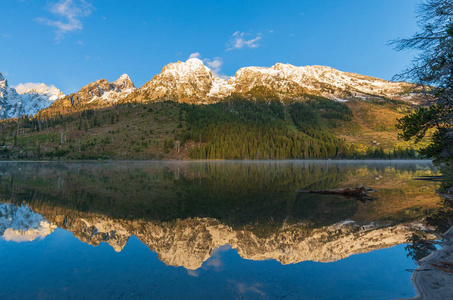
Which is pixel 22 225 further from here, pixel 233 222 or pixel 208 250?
pixel 233 222

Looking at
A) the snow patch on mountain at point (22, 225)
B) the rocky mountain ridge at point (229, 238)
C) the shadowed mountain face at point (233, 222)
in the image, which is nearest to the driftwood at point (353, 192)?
the shadowed mountain face at point (233, 222)

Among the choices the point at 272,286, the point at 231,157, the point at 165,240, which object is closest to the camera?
the point at 272,286

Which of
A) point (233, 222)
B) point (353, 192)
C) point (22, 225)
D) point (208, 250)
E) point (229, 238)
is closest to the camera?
point (208, 250)

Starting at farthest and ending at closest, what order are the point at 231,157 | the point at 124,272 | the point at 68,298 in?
the point at 231,157 → the point at 124,272 → the point at 68,298

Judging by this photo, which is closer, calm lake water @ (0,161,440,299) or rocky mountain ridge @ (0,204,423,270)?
calm lake water @ (0,161,440,299)

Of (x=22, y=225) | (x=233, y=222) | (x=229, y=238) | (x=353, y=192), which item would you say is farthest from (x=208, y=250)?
(x=353, y=192)

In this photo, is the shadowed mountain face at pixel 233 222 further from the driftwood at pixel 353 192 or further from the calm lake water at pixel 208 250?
the driftwood at pixel 353 192

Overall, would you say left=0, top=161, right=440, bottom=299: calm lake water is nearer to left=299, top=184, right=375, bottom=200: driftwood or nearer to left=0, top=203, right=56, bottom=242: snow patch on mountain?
left=0, top=203, right=56, bottom=242: snow patch on mountain

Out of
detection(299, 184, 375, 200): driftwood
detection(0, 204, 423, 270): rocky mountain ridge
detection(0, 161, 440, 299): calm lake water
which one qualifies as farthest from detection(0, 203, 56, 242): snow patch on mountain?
detection(299, 184, 375, 200): driftwood

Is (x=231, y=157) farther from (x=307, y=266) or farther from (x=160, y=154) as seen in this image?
(x=307, y=266)

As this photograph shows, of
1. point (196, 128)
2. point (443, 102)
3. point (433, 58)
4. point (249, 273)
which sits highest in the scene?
point (196, 128)

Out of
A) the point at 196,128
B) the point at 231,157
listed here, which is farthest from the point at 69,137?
the point at 231,157

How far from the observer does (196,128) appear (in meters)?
197

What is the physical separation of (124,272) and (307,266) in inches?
313
